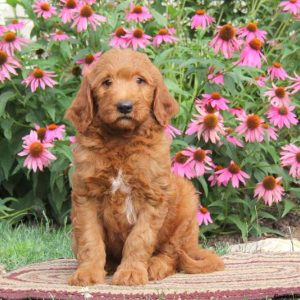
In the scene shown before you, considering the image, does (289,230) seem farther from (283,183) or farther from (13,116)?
(13,116)

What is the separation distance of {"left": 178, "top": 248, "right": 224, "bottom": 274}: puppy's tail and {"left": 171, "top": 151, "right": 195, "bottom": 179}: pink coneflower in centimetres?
116

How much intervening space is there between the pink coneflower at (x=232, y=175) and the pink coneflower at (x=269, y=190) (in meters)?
0.13

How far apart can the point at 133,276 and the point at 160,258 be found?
42 cm

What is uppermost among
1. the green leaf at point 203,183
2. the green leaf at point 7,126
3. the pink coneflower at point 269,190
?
the pink coneflower at point 269,190

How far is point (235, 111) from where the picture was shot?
6836 mm

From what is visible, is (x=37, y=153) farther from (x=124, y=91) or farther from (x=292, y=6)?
(x=292, y=6)

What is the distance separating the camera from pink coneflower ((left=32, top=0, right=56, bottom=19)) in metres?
6.99

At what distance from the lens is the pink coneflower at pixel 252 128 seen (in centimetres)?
650

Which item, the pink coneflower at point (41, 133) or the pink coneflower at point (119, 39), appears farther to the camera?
the pink coneflower at point (119, 39)

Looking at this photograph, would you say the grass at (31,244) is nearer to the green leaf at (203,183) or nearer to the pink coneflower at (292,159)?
the green leaf at (203,183)

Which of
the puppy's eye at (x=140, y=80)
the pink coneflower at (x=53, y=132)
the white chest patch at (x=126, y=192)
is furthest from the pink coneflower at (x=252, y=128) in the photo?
the white chest patch at (x=126, y=192)

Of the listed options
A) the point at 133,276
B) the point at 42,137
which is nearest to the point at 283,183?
the point at 42,137

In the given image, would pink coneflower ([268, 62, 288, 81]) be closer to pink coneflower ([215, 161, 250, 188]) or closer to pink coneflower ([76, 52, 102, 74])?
pink coneflower ([215, 161, 250, 188])

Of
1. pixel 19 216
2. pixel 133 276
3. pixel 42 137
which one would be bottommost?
pixel 19 216
